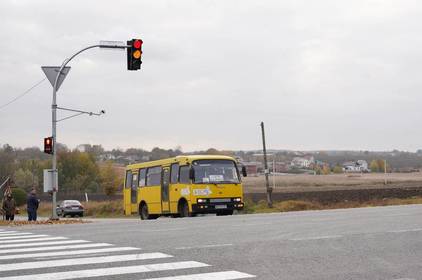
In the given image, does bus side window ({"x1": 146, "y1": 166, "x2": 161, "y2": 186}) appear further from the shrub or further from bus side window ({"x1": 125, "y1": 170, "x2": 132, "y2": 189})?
the shrub

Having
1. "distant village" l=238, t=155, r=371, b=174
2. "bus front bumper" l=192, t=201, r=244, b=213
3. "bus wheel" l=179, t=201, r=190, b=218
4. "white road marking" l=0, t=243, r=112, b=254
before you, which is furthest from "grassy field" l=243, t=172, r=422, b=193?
"white road marking" l=0, t=243, r=112, b=254

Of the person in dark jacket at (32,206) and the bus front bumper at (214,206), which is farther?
the person in dark jacket at (32,206)

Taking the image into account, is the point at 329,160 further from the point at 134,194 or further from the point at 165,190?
the point at 165,190

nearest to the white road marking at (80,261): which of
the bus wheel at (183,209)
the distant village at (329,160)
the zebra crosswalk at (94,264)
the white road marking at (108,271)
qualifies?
the zebra crosswalk at (94,264)

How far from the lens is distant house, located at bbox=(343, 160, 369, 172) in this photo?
161m

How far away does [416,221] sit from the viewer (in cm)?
1712

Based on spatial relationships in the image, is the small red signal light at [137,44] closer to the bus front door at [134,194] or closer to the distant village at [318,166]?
the bus front door at [134,194]

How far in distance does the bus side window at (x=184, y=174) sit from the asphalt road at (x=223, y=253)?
34.2 ft

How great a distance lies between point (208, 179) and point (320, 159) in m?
135

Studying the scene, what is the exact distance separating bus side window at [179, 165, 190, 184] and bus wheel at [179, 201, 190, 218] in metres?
0.91

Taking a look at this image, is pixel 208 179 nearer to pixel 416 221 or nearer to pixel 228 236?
pixel 416 221

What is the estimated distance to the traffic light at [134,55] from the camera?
22.6 meters

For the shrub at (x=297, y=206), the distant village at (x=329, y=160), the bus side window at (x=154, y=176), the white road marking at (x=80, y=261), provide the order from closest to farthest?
the white road marking at (x=80, y=261)
the bus side window at (x=154, y=176)
the shrub at (x=297, y=206)
the distant village at (x=329, y=160)

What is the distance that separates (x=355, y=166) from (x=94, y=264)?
158332 mm
